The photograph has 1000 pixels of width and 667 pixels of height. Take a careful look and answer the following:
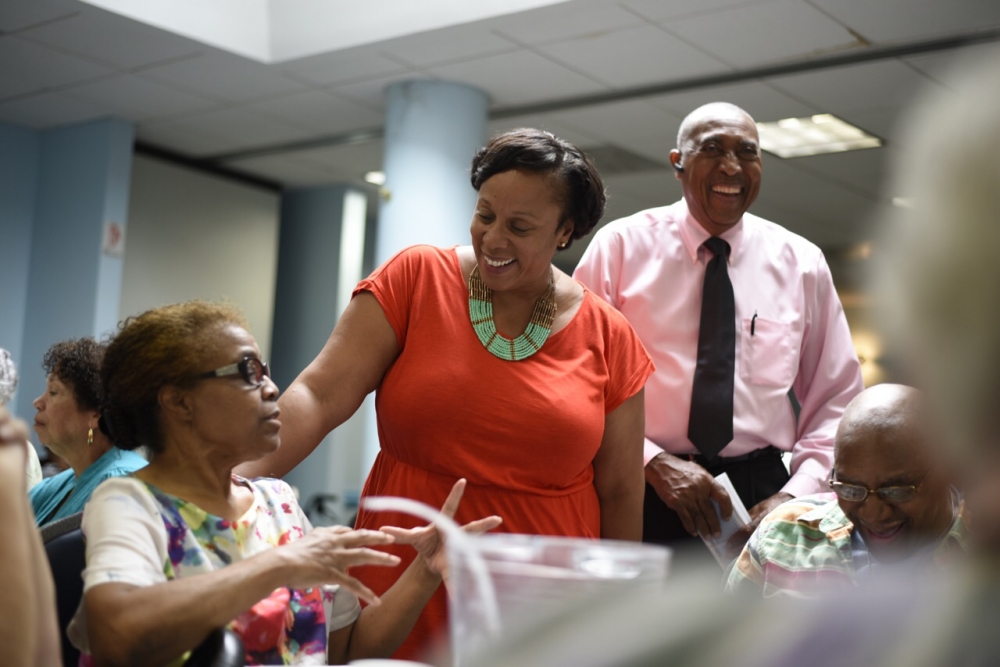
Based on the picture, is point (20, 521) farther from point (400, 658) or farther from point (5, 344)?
point (5, 344)

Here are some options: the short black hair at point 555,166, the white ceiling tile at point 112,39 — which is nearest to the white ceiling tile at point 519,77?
the white ceiling tile at point 112,39

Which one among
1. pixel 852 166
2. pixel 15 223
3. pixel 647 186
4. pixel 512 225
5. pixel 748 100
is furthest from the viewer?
pixel 647 186

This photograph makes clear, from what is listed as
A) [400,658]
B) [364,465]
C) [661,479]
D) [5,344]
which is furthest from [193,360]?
[5,344]

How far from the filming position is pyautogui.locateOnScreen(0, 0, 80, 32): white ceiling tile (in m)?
4.95

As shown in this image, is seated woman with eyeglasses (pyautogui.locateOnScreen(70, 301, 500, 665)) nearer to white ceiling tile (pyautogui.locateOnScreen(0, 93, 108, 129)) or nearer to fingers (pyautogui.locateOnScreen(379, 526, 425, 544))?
fingers (pyautogui.locateOnScreen(379, 526, 425, 544))

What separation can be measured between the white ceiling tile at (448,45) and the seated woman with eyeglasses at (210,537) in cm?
366

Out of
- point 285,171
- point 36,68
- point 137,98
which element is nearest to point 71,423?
point 36,68

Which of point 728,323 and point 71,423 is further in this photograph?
point 71,423

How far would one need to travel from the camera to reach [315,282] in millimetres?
8453

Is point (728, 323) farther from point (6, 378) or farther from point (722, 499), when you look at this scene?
point (6, 378)

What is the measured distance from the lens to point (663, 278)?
2.58 metres

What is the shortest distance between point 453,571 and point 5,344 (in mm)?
6971

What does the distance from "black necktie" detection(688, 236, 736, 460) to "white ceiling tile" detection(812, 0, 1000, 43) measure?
99.1 inches

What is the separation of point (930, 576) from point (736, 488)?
1992 mm
